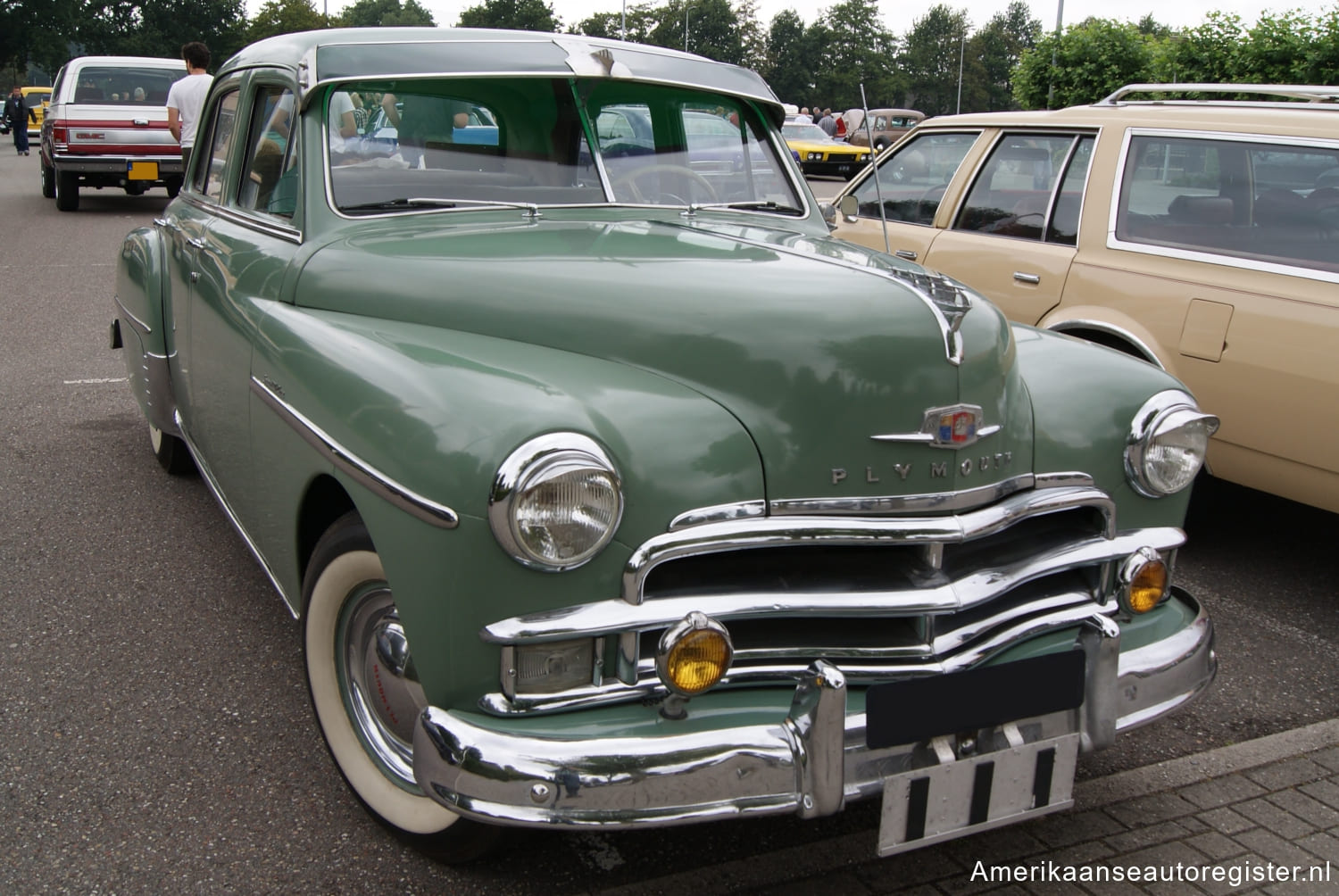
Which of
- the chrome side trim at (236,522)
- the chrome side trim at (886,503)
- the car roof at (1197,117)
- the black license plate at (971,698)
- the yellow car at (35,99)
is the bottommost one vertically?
the chrome side trim at (236,522)

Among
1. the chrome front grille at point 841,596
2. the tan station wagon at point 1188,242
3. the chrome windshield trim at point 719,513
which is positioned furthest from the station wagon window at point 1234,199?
the chrome windshield trim at point 719,513

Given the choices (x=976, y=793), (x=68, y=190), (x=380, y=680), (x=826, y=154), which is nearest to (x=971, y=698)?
(x=976, y=793)

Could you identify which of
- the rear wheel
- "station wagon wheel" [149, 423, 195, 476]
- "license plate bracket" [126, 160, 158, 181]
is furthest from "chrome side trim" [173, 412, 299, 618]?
the rear wheel

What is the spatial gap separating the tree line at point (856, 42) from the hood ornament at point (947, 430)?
148 cm

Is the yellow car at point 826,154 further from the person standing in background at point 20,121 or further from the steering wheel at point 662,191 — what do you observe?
the steering wheel at point 662,191

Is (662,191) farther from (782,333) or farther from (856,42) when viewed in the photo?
(856,42)

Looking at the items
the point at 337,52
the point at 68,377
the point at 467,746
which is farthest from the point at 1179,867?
the point at 68,377

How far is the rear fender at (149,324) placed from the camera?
13.6 ft

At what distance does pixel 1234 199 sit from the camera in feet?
14.1

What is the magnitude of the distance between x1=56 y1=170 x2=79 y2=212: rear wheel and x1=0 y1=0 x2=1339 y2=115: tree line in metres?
5.73

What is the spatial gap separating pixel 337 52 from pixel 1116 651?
100 inches

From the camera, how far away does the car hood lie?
7.53 feet

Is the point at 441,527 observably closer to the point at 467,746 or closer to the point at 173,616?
the point at 467,746

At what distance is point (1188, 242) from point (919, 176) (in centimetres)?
161
